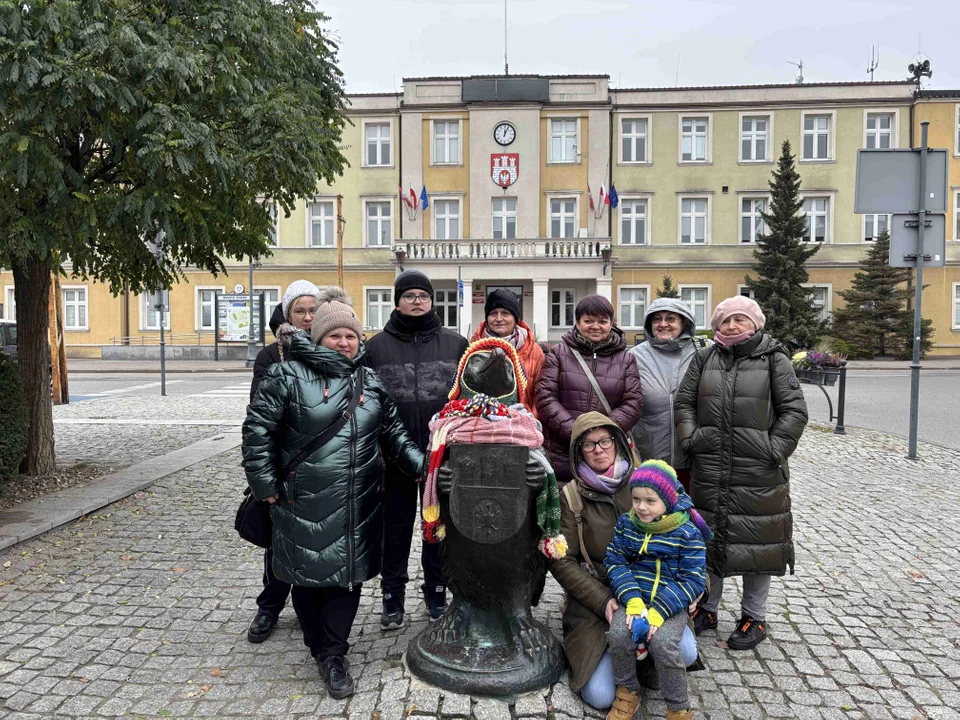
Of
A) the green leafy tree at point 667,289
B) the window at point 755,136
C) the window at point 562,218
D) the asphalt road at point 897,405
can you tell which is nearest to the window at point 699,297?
the green leafy tree at point 667,289

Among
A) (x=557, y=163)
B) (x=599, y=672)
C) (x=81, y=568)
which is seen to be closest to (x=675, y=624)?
(x=599, y=672)

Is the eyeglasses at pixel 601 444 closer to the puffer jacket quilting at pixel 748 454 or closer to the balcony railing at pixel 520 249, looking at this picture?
the puffer jacket quilting at pixel 748 454

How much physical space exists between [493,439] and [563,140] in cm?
3165

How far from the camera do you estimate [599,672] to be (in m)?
3.22

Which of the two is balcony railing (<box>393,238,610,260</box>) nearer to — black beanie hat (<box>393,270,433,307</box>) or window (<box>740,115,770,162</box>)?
window (<box>740,115,770,162</box>)

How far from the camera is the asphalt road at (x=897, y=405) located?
11.7m

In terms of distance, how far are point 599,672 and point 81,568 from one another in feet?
12.1

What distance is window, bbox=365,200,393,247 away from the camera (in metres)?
33.8

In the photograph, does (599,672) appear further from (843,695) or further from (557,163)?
(557,163)

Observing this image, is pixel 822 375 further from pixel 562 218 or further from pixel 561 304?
pixel 562 218

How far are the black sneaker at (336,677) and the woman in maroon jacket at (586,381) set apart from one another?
1632 millimetres

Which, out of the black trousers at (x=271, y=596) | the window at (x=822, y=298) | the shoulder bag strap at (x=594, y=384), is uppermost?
the window at (x=822, y=298)

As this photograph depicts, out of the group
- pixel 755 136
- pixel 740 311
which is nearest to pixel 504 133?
pixel 755 136

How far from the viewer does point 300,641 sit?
3.89m
